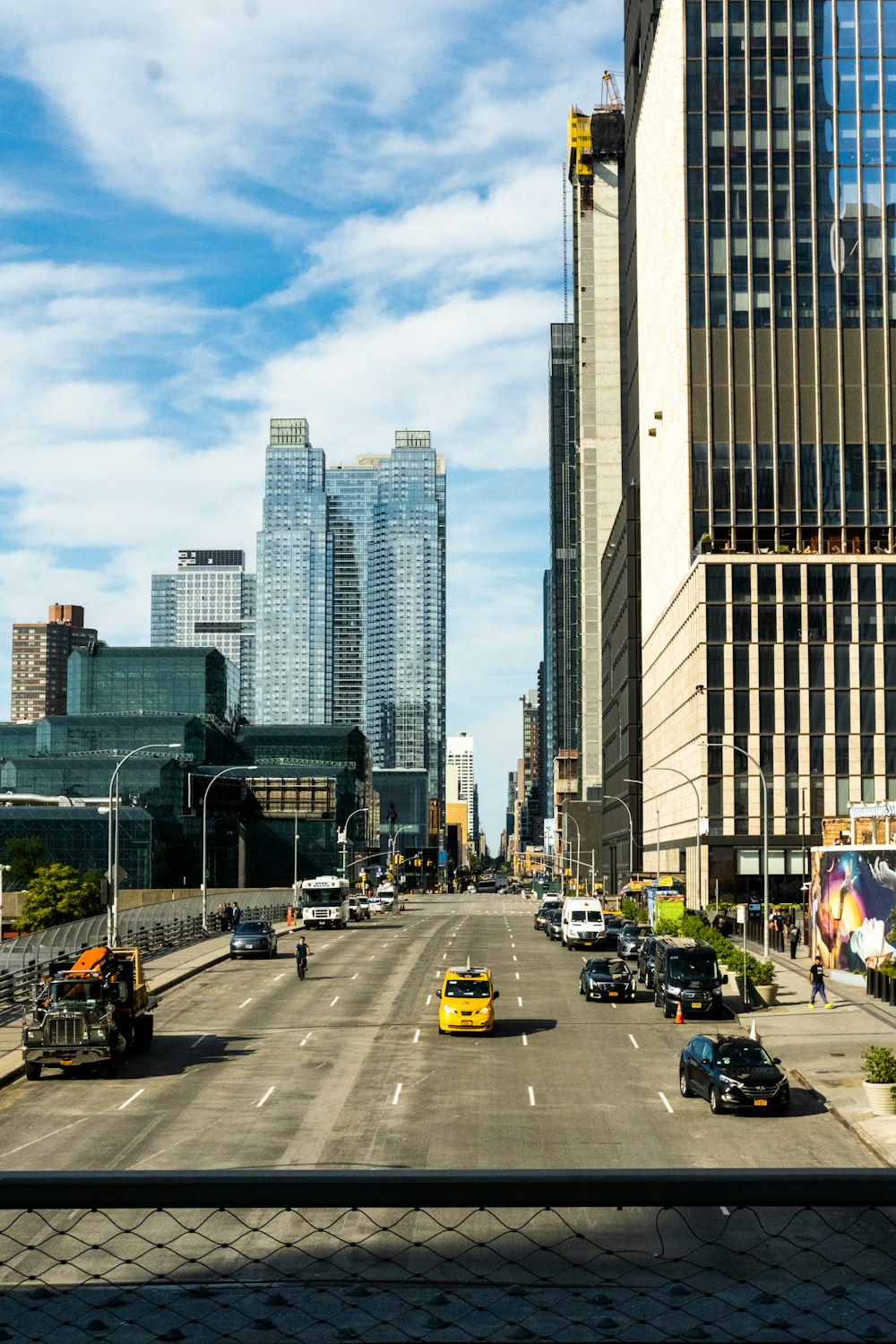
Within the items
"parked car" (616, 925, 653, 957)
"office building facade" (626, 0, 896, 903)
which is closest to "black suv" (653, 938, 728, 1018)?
"parked car" (616, 925, 653, 957)

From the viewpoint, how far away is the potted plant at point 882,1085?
30.2 metres

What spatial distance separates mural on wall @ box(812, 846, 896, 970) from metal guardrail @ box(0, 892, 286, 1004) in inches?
1154

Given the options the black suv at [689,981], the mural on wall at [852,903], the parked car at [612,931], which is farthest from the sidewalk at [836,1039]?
the parked car at [612,931]

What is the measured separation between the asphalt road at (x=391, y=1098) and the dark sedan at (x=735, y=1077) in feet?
1.25

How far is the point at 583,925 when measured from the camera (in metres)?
73.8

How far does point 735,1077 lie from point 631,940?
124ft

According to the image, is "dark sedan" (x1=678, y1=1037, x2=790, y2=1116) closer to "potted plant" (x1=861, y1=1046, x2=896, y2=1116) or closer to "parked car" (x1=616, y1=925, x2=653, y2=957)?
"potted plant" (x1=861, y1=1046, x2=896, y2=1116)

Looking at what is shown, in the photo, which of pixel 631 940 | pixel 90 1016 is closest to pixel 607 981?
pixel 631 940

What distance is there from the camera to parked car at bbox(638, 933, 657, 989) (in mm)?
54416

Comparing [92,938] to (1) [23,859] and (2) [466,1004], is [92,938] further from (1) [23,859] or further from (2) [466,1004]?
(1) [23,859]

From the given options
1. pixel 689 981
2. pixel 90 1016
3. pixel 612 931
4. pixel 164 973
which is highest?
pixel 90 1016

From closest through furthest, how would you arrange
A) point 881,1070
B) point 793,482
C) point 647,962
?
1. point 881,1070
2. point 647,962
3. point 793,482

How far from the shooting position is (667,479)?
123188 millimetres

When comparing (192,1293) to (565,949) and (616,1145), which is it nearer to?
(616,1145)
